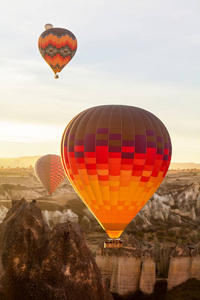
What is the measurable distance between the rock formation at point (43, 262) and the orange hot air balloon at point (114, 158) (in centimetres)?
1521

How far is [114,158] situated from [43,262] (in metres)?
16.4

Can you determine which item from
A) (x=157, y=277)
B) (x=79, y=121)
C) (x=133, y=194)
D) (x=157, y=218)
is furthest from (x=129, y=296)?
(x=157, y=218)

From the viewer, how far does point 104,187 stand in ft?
99.0

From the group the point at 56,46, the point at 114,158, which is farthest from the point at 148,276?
the point at 56,46

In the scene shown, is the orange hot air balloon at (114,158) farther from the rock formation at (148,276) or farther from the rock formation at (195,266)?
the rock formation at (195,266)

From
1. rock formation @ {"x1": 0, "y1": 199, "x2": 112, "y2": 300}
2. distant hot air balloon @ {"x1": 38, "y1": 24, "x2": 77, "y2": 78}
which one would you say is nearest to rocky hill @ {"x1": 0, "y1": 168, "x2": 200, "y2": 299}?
rock formation @ {"x1": 0, "y1": 199, "x2": 112, "y2": 300}

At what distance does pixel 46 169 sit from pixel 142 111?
139 ft

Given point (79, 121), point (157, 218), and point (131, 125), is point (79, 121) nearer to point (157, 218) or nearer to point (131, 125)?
point (131, 125)

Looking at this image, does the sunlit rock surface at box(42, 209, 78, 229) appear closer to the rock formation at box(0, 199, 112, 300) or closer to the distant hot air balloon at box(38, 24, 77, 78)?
the distant hot air balloon at box(38, 24, 77, 78)

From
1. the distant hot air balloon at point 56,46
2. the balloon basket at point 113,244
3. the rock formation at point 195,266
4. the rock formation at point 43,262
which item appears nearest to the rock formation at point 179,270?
the rock formation at point 195,266

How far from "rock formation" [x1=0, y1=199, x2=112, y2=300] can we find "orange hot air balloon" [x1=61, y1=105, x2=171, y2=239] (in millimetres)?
15206

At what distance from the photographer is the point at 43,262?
13977 mm

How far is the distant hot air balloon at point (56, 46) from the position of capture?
191ft

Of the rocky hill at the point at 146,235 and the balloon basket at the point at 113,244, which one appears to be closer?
the rocky hill at the point at 146,235
